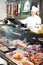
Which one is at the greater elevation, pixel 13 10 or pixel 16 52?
pixel 13 10

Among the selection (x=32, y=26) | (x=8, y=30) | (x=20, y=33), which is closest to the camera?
(x=32, y=26)

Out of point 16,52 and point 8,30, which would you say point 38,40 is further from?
point 8,30

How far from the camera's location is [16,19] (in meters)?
2.46

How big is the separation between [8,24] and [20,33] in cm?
34

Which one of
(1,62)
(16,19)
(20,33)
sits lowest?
(1,62)

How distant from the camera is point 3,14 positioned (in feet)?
8.73

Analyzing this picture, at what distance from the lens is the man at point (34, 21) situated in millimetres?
2063

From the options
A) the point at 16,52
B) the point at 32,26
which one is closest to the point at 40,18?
the point at 32,26

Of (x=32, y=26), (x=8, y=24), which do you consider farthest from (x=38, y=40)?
(x=8, y=24)

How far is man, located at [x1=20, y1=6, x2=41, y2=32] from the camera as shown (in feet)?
6.77

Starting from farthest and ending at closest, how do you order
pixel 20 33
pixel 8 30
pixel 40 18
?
pixel 8 30
pixel 20 33
pixel 40 18

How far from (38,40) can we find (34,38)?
0.07 m

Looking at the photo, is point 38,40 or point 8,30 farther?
point 8,30

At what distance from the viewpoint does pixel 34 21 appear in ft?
6.89
